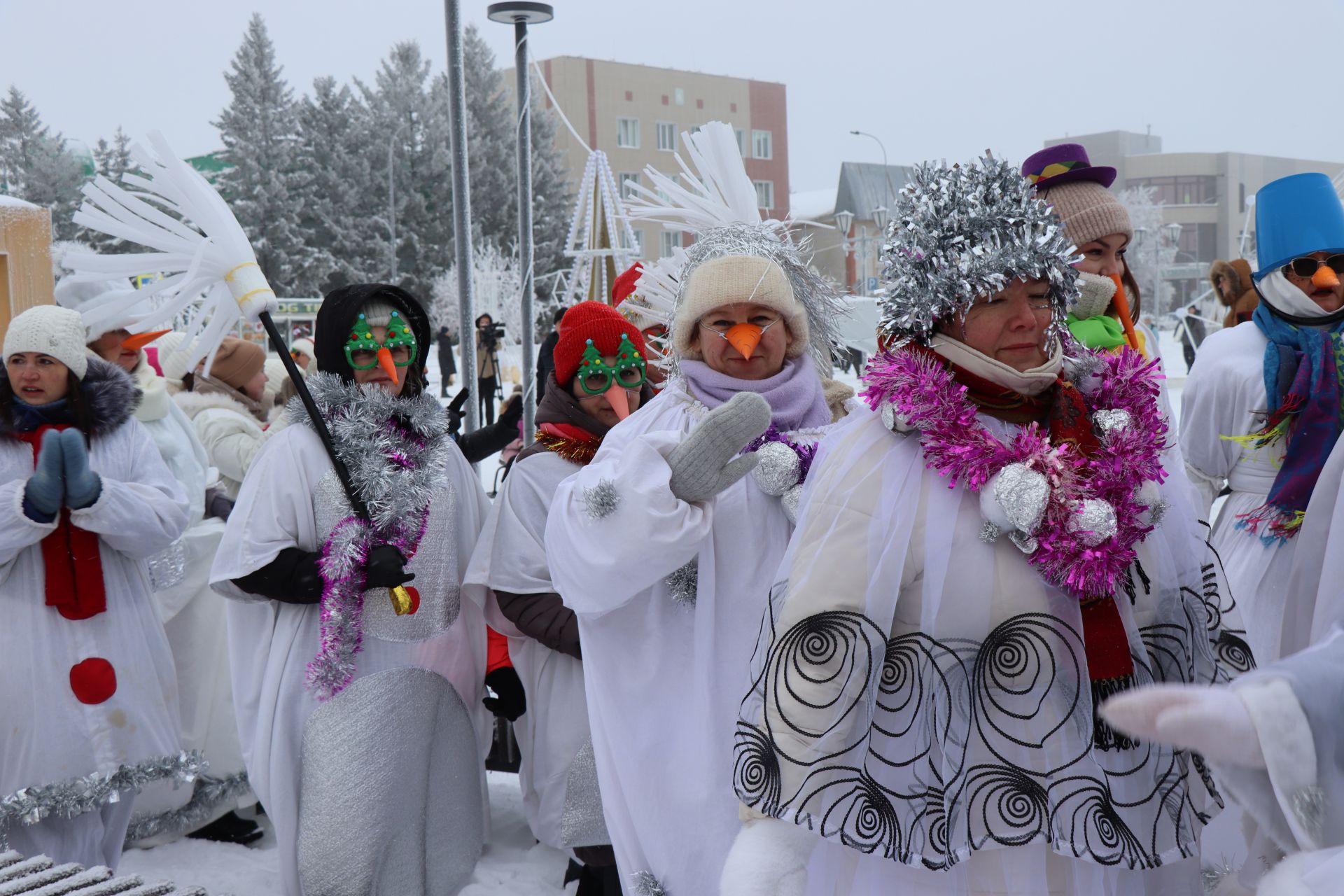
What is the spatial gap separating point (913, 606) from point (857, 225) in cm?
4482

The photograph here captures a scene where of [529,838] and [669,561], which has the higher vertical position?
[669,561]

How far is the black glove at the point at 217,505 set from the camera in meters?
5.40

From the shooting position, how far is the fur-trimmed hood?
4191 millimetres

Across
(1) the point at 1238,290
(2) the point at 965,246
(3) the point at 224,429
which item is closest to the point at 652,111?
(1) the point at 1238,290

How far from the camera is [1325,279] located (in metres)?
3.66

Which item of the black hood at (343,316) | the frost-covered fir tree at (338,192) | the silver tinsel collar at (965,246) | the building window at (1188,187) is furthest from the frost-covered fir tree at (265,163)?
the building window at (1188,187)

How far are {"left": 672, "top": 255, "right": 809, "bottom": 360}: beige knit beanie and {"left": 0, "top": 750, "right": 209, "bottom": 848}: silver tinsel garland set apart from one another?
2488 millimetres

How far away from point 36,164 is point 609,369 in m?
46.2

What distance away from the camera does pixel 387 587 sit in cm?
354

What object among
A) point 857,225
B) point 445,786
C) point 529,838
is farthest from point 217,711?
point 857,225

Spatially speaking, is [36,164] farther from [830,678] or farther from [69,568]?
[830,678]

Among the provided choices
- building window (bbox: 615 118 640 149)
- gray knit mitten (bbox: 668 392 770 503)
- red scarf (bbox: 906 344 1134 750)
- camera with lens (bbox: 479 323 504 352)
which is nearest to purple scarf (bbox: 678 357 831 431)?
gray knit mitten (bbox: 668 392 770 503)

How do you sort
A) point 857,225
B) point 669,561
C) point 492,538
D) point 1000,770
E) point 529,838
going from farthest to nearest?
1. point 857,225
2. point 529,838
3. point 492,538
4. point 669,561
5. point 1000,770

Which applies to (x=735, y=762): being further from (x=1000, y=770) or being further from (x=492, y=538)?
(x=492, y=538)
